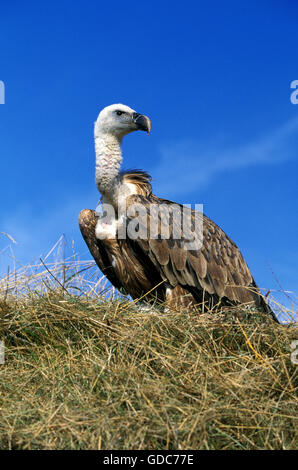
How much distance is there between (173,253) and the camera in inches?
216

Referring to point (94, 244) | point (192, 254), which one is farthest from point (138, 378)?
point (94, 244)

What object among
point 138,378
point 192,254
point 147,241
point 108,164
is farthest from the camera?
point 108,164

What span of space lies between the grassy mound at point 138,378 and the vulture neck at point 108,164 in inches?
52.0

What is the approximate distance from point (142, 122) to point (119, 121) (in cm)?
27

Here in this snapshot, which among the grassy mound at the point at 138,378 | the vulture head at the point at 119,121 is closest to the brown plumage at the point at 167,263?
the vulture head at the point at 119,121

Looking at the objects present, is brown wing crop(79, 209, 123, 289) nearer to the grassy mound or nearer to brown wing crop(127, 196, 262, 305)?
brown wing crop(127, 196, 262, 305)

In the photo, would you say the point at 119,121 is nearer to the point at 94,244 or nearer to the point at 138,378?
the point at 94,244

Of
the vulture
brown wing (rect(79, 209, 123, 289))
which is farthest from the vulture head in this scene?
brown wing (rect(79, 209, 123, 289))

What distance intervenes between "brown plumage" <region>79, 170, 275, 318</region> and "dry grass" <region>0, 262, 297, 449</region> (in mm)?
552

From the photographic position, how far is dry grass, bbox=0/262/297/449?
321 cm

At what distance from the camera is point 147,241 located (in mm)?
5383

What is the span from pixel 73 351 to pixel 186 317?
1.01 meters

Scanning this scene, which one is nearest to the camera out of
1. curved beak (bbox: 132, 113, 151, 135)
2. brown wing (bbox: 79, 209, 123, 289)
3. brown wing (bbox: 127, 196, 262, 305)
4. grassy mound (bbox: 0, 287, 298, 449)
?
grassy mound (bbox: 0, 287, 298, 449)

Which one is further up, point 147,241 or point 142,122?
point 142,122
